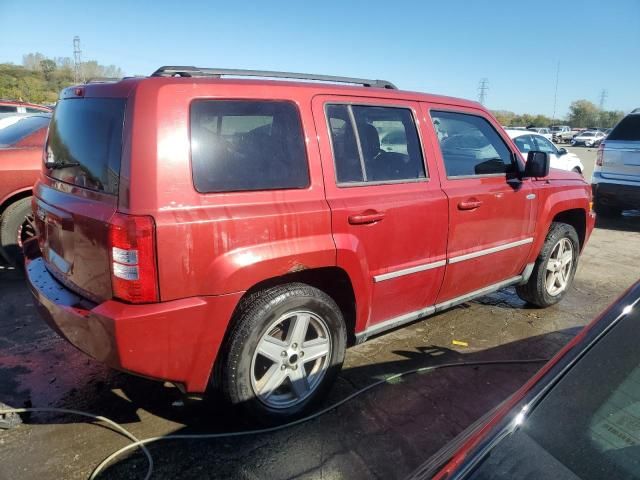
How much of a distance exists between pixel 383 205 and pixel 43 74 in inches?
3082

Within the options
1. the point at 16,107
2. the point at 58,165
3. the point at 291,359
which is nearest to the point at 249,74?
the point at 58,165

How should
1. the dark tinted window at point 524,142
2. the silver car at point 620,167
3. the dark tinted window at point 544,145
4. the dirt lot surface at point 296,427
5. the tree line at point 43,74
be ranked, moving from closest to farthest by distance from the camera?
the dirt lot surface at point 296,427 < the silver car at point 620,167 < the dark tinted window at point 524,142 < the dark tinted window at point 544,145 < the tree line at point 43,74

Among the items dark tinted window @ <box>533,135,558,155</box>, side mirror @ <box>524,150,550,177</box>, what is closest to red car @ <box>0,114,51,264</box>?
side mirror @ <box>524,150,550,177</box>

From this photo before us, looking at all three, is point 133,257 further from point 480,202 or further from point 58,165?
point 480,202

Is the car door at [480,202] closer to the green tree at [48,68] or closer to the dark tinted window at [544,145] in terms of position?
the dark tinted window at [544,145]

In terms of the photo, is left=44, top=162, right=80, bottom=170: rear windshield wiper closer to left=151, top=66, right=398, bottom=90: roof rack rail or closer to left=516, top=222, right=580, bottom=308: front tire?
left=151, top=66, right=398, bottom=90: roof rack rail

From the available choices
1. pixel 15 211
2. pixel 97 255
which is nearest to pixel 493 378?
pixel 97 255

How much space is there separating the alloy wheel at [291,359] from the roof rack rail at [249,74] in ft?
4.60

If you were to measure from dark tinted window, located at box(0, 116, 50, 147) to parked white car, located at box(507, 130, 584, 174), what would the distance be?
8770 millimetres

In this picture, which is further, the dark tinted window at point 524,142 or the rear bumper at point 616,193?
the dark tinted window at point 524,142

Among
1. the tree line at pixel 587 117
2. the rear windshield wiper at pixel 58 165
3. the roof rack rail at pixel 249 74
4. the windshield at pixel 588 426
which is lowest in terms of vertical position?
the windshield at pixel 588 426

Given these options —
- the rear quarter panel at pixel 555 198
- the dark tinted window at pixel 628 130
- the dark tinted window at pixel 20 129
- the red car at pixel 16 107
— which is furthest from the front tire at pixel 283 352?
the red car at pixel 16 107

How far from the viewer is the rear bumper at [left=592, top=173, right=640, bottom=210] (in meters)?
8.44

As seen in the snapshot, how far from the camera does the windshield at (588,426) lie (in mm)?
1226
